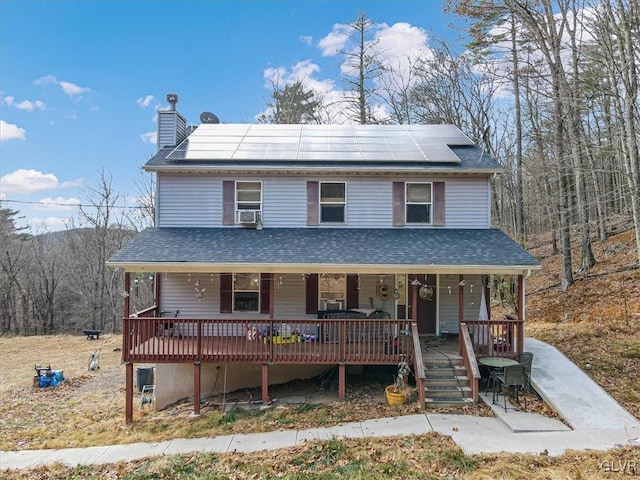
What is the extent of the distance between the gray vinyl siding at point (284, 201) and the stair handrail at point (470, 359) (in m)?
3.88

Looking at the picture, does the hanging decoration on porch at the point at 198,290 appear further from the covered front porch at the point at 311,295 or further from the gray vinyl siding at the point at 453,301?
the gray vinyl siding at the point at 453,301

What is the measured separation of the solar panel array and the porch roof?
2302 millimetres

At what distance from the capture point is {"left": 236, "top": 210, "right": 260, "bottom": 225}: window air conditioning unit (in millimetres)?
11469

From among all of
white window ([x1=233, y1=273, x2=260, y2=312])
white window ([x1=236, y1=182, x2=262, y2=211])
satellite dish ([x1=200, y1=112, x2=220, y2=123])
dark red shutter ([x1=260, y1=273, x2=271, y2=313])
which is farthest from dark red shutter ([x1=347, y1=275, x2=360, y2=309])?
satellite dish ([x1=200, y1=112, x2=220, y2=123])

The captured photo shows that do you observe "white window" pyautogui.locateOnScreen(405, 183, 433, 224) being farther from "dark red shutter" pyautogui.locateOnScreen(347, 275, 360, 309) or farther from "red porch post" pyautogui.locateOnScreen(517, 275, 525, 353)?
"red porch post" pyautogui.locateOnScreen(517, 275, 525, 353)

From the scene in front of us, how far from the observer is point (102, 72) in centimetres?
2114

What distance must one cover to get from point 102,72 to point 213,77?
249 inches

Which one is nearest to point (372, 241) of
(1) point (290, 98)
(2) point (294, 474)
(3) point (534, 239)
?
(2) point (294, 474)

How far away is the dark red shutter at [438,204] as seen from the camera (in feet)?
38.0

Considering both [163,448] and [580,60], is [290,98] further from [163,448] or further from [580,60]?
[163,448]

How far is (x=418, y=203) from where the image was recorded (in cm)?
1170

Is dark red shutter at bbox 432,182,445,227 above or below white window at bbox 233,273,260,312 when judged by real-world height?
above

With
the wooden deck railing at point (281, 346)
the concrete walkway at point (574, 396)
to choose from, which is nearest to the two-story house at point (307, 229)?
the wooden deck railing at point (281, 346)

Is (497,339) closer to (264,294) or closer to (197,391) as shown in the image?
(264,294)
